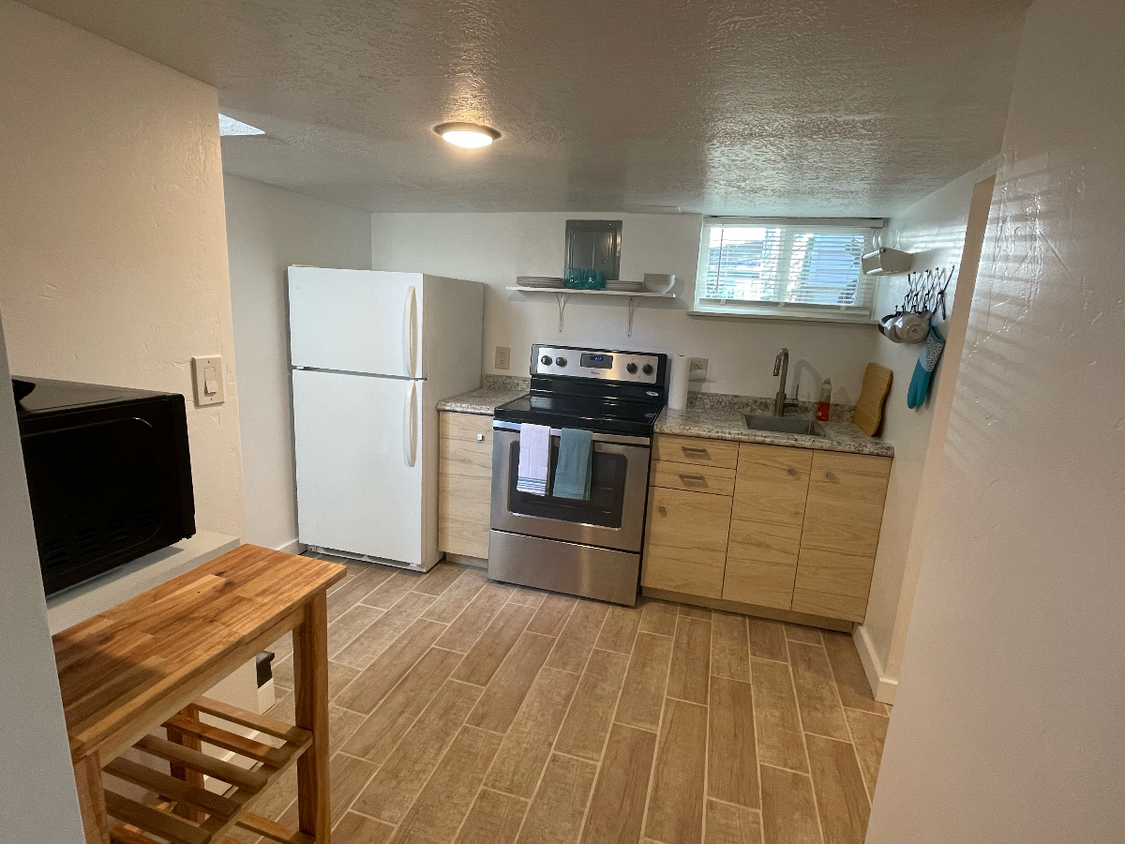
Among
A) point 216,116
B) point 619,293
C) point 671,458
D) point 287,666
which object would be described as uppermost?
point 216,116

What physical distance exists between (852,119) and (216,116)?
5.48ft

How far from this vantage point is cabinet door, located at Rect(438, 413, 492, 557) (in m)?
2.98

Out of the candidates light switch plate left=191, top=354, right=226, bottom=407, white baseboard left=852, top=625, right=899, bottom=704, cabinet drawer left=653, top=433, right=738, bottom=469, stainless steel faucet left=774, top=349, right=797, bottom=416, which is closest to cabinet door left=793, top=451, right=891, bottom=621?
white baseboard left=852, top=625, right=899, bottom=704

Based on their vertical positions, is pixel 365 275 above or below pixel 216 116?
below

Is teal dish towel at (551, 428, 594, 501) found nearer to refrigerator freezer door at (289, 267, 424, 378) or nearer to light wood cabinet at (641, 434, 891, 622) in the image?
light wood cabinet at (641, 434, 891, 622)

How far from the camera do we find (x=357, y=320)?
9.23 feet

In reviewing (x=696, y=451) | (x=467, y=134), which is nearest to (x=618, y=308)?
(x=696, y=451)

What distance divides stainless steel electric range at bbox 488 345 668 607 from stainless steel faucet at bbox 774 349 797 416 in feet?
2.18

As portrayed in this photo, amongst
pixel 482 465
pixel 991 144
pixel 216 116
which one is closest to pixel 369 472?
pixel 482 465

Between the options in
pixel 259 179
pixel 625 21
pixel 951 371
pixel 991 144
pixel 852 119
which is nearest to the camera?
pixel 625 21

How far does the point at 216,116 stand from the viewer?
4.92 ft

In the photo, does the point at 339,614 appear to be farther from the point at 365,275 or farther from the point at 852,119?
the point at 852,119

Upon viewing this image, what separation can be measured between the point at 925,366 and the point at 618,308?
1.71 meters

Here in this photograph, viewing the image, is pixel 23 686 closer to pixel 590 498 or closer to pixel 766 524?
pixel 590 498
